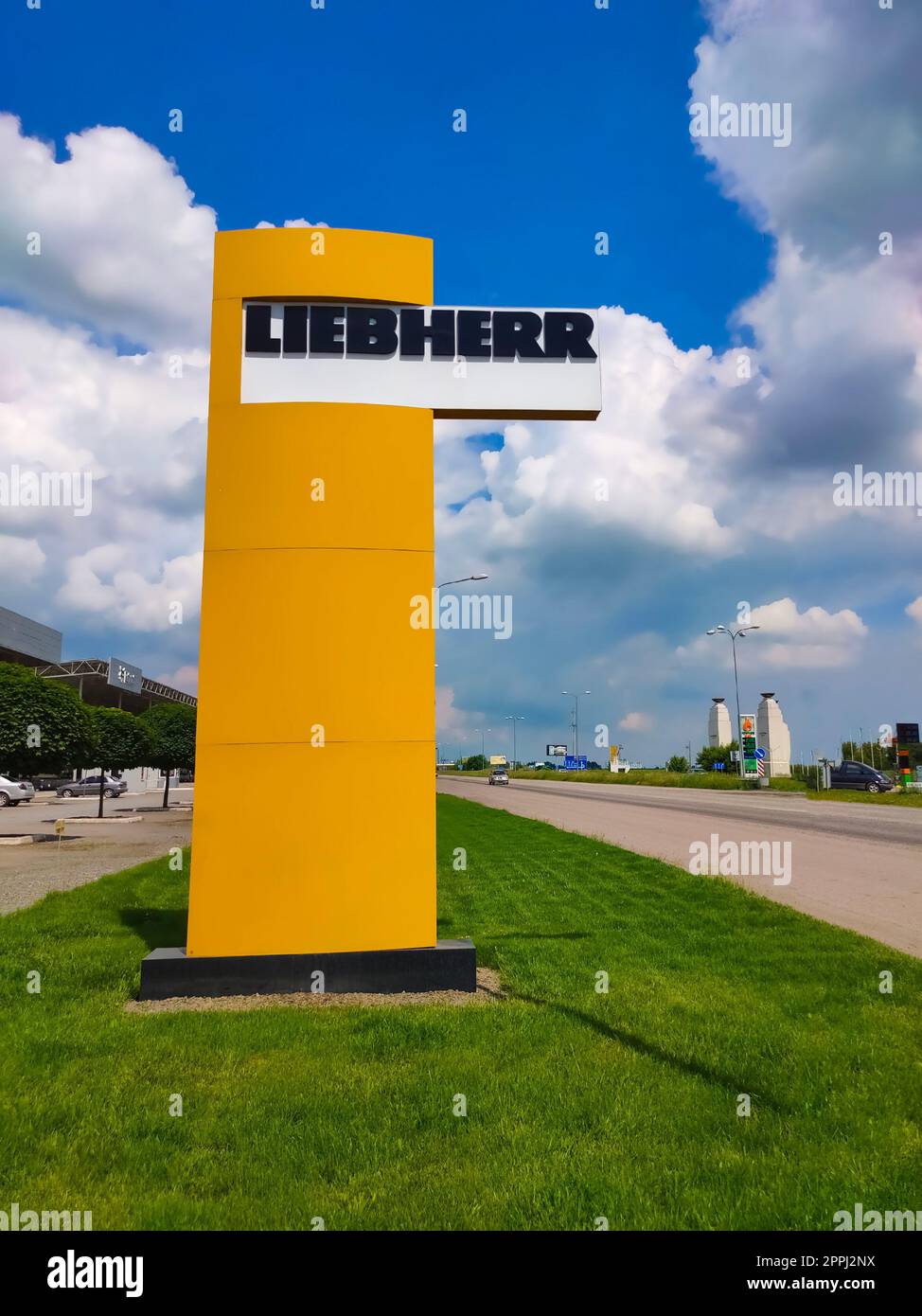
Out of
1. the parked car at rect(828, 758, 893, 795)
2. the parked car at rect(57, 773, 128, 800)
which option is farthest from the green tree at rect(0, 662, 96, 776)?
the parked car at rect(828, 758, 893, 795)

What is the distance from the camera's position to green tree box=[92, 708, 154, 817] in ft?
107

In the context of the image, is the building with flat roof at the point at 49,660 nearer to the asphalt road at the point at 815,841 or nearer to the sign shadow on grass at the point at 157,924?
the asphalt road at the point at 815,841

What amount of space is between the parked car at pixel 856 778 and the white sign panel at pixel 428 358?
48002 millimetres

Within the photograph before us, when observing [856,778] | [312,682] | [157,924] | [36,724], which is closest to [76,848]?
[36,724]

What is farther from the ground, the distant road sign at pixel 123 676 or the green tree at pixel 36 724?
Answer: the distant road sign at pixel 123 676

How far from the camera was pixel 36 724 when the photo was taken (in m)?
23.4

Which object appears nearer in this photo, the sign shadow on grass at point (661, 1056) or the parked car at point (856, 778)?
the sign shadow on grass at point (661, 1056)

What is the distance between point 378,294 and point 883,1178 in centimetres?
789

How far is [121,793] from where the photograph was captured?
6053 cm

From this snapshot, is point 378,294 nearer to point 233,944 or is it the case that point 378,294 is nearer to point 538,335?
point 538,335

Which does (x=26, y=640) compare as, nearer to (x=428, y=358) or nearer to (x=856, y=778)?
(x=856, y=778)

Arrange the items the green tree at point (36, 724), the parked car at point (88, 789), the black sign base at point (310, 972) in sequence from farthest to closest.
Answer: the parked car at point (88, 789) < the green tree at point (36, 724) < the black sign base at point (310, 972)

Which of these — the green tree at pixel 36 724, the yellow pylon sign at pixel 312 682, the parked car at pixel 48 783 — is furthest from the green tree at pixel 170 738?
the parked car at pixel 48 783

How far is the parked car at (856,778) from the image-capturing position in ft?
167
